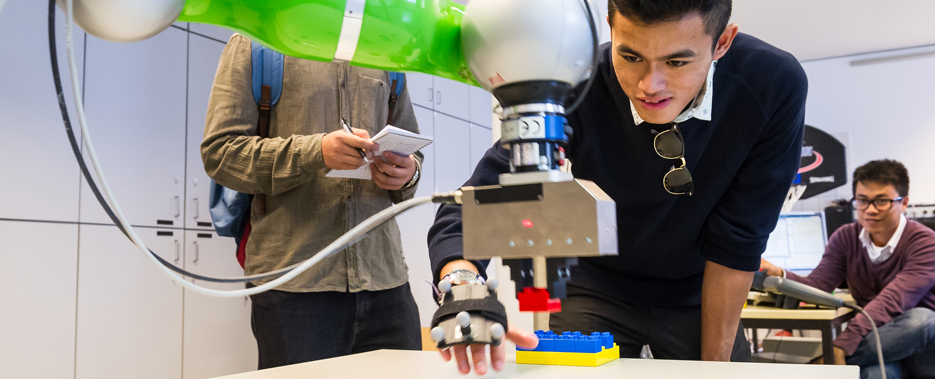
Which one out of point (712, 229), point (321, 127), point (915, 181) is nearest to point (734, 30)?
point (712, 229)

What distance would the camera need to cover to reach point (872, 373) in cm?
297

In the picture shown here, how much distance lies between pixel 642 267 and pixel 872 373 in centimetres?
230

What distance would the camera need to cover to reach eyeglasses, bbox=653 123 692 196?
118cm

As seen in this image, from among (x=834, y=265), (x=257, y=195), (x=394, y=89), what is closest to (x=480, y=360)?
(x=257, y=195)

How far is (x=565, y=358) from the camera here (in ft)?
3.12

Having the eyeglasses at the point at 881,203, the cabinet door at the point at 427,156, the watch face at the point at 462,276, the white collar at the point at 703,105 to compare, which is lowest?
the watch face at the point at 462,276

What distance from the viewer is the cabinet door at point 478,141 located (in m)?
5.20

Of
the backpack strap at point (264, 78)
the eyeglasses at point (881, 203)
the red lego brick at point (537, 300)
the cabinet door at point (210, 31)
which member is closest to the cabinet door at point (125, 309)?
the cabinet door at point (210, 31)

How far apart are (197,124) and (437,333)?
2995 millimetres

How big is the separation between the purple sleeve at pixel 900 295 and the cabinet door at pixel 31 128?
11.7ft

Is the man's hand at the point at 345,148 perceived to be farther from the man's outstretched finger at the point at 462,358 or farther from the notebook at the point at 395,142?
the man's outstretched finger at the point at 462,358

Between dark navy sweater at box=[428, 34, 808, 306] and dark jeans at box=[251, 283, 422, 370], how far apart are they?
544 millimetres

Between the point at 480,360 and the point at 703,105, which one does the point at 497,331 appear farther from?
the point at 703,105

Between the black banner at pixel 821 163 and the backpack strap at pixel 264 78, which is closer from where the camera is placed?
the backpack strap at pixel 264 78
